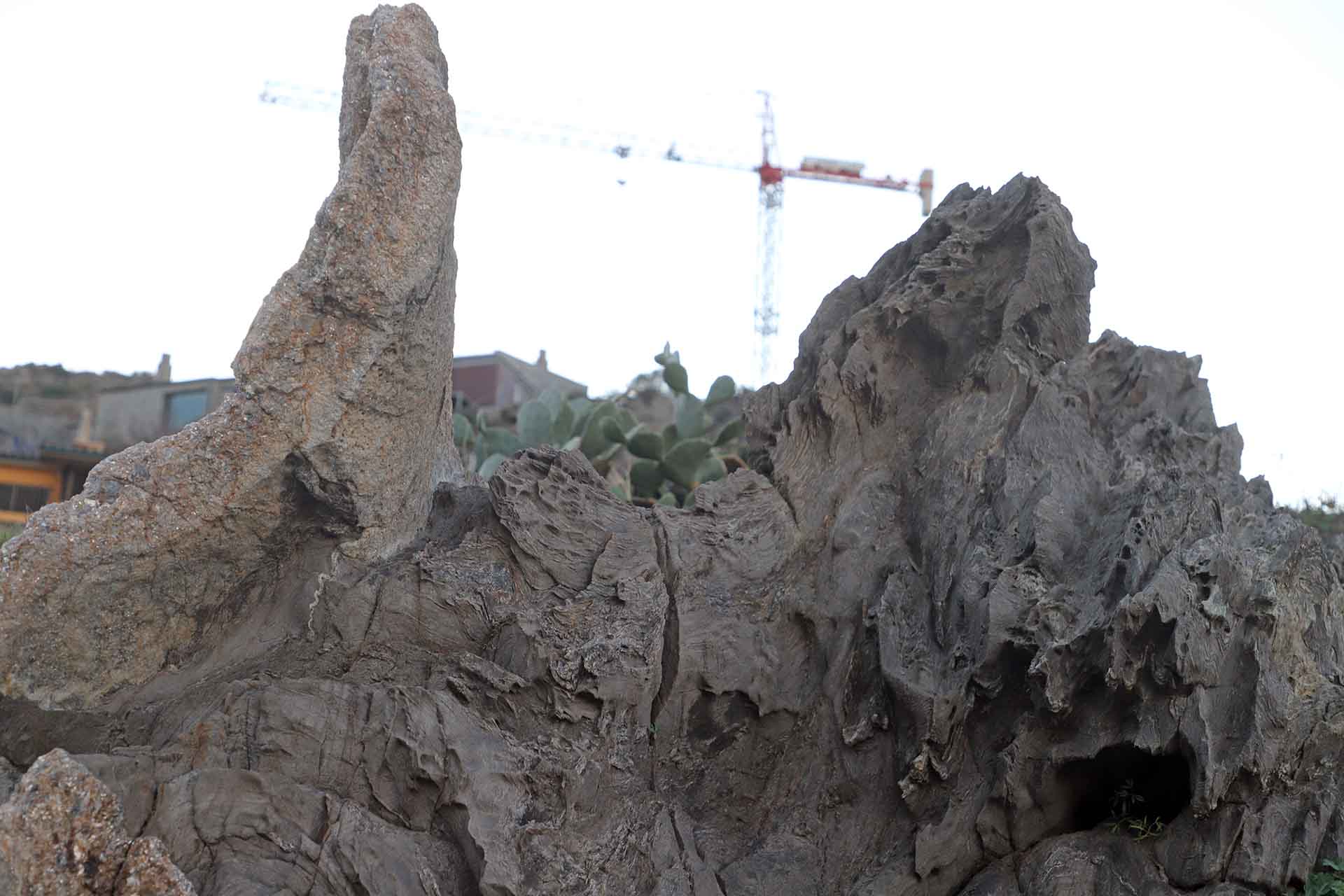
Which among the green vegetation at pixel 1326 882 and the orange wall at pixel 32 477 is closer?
the green vegetation at pixel 1326 882

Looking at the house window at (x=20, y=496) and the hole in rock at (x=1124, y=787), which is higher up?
the hole in rock at (x=1124, y=787)

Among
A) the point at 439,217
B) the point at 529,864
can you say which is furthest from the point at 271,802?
the point at 439,217

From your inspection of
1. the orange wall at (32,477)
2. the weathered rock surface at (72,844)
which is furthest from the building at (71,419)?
the weathered rock surface at (72,844)

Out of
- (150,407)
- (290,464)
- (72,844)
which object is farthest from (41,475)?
(72,844)

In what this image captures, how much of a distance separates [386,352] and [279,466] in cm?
73

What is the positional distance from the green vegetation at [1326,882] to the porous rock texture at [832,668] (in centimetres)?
8

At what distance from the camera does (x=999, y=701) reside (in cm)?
569

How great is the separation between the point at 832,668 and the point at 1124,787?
1.49 meters

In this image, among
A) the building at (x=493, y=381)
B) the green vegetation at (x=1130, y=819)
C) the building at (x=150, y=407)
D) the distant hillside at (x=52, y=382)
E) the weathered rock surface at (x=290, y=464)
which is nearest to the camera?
the weathered rock surface at (x=290, y=464)

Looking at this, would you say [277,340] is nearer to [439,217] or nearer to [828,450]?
[439,217]

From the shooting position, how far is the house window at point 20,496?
2273 cm

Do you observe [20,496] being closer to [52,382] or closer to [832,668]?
[832,668]

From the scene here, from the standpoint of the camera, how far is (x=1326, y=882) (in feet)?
17.2

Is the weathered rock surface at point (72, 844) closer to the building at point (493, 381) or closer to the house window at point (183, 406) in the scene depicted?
the building at point (493, 381)
